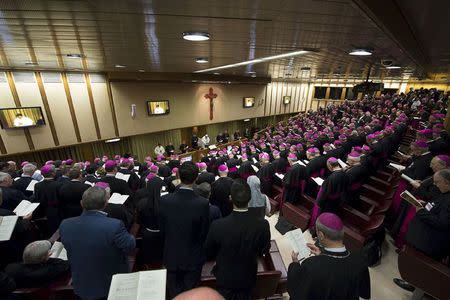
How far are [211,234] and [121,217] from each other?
2024 mm

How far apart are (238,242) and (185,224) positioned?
62 cm

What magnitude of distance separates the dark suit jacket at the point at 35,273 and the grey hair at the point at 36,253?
0.22ft

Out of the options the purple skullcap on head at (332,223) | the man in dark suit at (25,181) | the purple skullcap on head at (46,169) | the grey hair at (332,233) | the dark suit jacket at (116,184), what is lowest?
the man in dark suit at (25,181)

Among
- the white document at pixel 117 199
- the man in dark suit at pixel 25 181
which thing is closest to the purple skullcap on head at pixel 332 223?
the white document at pixel 117 199

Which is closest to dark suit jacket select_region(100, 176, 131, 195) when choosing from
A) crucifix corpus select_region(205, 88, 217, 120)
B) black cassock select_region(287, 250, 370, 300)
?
black cassock select_region(287, 250, 370, 300)

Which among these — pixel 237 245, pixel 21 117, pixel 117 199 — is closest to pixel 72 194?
pixel 117 199

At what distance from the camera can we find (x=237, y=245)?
6.70 feet

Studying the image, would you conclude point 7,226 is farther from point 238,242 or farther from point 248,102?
point 248,102

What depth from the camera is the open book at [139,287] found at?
61.0 inches

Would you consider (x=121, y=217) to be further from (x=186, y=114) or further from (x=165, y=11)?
(x=186, y=114)

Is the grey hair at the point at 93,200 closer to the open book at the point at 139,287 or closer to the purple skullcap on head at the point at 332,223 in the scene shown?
the open book at the point at 139,287

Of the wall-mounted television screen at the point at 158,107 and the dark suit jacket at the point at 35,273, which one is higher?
the wall-mounted television screen at the point at 158,107

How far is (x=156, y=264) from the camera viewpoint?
3.47 metres

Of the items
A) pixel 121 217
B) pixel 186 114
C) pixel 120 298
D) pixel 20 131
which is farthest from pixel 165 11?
pixel 186 114
